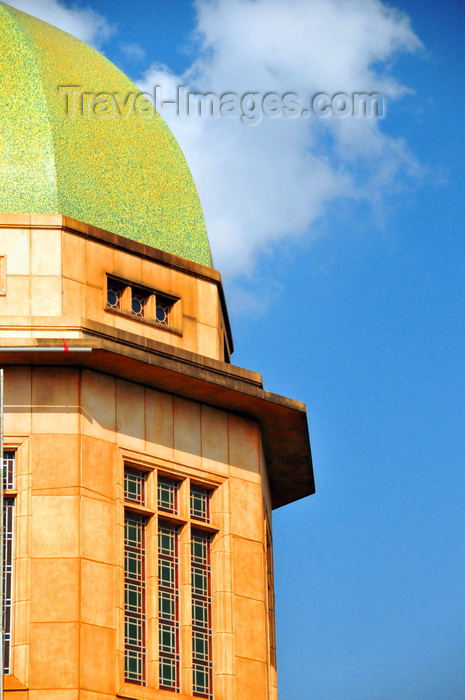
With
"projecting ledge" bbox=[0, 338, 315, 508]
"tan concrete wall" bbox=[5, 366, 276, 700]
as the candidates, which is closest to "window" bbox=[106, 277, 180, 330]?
"projecting ledge" bbox=[0, 338, 315, 508]

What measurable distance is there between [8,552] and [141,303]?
19.8 feet

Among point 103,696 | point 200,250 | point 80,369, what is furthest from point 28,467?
point 200,250

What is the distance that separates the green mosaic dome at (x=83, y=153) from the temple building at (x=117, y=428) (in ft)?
0.14

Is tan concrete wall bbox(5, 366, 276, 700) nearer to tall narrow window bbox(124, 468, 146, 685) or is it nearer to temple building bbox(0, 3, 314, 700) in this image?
temple building bbox(0, 3, 314, 700)

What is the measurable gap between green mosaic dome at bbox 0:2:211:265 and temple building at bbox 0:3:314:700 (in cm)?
4

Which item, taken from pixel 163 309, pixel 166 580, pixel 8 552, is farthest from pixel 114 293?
pixel 8 552

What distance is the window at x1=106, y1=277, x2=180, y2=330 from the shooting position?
1259 inches

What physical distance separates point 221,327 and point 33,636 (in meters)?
8.44

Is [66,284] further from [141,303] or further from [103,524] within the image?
[103,524]

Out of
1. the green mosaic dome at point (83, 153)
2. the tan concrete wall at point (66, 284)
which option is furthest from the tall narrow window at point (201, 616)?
the green mosaic dome at point (83, 153)

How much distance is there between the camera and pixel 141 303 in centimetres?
3241

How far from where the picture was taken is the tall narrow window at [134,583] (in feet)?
95.7

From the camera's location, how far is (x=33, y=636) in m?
28.1

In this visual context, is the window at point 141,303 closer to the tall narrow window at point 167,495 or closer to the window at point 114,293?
the window at point 114,293
